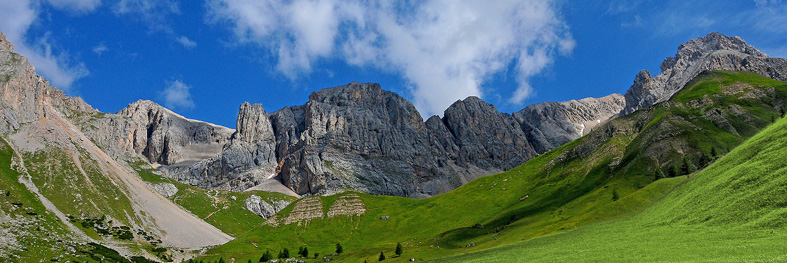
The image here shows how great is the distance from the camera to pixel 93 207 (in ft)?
619

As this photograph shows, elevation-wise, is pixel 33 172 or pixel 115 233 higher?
pixel 33 172

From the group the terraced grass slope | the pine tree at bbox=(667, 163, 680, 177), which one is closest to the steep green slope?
the terraced grass slope

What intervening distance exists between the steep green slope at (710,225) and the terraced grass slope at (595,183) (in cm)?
1388

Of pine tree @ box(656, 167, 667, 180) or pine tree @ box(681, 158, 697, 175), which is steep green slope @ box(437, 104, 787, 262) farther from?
pine tree @ box(681, 158, 697, 175)

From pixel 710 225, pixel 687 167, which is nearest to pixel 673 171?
pixel 687 167

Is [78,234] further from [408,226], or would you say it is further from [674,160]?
[674,160]

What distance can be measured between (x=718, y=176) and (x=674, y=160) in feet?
147

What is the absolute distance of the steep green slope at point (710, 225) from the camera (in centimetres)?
5122

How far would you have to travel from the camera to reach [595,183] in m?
145

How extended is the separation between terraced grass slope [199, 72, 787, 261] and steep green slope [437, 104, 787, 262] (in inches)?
546

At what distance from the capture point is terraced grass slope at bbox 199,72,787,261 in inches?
4488

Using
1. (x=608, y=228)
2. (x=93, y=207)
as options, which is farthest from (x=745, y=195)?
(x=93, y=207)

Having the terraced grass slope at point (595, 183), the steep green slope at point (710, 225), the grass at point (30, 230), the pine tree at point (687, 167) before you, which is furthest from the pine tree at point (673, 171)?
the grass at point (30, 230)

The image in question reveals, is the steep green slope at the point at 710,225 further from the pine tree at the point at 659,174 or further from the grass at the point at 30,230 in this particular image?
the grass at the point at 30,230
